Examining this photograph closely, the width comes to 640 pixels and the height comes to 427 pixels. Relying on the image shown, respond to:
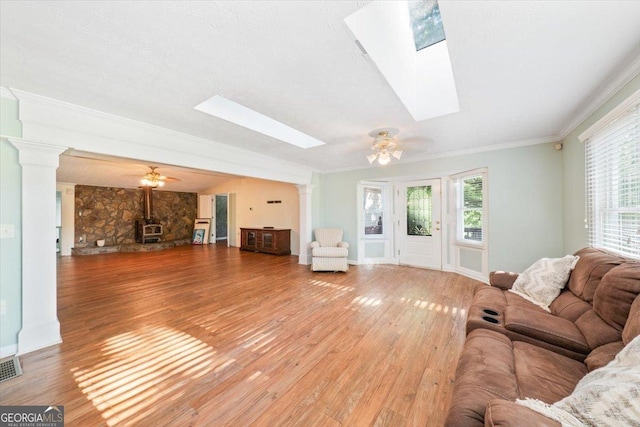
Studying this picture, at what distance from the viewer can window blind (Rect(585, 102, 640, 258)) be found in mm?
1911

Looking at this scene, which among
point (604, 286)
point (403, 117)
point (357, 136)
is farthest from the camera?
point (357, 136)

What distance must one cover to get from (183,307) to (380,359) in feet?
8.34

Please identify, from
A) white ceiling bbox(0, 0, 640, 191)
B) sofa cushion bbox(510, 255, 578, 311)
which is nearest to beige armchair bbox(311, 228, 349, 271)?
white ceiling bbox(0, 0, 640, 191)

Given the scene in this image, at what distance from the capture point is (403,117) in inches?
105

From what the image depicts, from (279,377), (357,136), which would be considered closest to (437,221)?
(357,136)

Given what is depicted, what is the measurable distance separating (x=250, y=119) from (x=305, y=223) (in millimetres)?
3095

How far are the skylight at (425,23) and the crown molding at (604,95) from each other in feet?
4.69

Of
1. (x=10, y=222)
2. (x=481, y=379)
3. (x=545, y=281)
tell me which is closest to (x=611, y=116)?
(x=545, y=281)

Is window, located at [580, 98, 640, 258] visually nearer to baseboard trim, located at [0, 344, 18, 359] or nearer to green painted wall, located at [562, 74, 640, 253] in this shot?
green painted wall, located at [562, 74, 640, 253]

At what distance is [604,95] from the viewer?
2.15 metres

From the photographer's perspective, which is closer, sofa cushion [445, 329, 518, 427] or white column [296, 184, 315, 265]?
sofa cushion [445, 329, 518, 427]

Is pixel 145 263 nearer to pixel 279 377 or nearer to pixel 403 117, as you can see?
pixel 279 377

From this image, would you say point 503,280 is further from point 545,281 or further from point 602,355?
point 602,355

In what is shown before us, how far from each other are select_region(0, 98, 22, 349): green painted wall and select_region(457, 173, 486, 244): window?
19.3 ft
